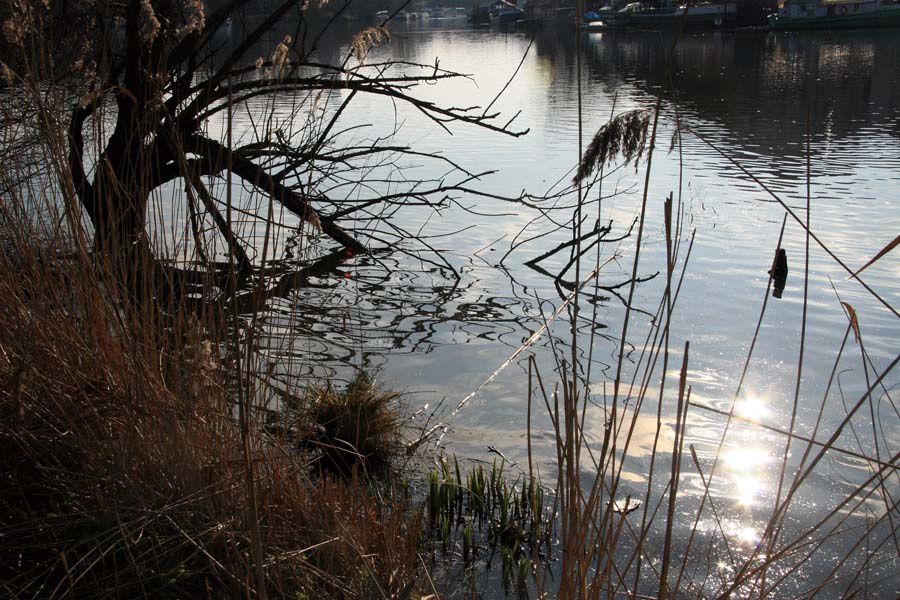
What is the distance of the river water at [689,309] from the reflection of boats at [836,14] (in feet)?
96.5

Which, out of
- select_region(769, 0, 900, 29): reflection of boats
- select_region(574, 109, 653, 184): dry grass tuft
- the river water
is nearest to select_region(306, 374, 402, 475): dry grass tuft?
the river water

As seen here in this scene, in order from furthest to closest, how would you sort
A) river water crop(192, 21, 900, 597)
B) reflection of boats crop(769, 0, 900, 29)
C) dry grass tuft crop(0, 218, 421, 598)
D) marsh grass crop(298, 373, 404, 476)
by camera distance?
reflection of boats crop(769, 0, 900, 29), river water crop(192, 21, 900, 597), marsh grass crop(298, 373, 404, 476), dry grass tuft crop(0, 218, 421, 598)

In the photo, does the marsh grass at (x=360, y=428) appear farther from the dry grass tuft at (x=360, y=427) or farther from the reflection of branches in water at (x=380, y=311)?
the reflection of branches in water at (x=380, y=311)

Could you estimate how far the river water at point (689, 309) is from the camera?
13.1ft

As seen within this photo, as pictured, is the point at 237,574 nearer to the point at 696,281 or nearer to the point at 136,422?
the point at 136,422

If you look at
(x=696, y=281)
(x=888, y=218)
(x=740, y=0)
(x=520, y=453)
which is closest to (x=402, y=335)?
(x=520, y=453)

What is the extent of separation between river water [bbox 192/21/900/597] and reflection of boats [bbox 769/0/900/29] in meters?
29.4

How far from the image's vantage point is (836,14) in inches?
1619

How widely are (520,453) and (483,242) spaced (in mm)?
4255

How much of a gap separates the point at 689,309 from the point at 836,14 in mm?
40944

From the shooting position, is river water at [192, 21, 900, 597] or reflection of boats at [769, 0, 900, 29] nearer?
river water at [192, 21, 900, 597]

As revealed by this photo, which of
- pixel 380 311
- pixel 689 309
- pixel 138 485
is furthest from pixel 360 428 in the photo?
pixel 689 309

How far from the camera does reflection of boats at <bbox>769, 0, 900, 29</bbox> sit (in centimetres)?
3972

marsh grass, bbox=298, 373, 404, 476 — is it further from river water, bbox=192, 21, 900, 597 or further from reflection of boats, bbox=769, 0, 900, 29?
reflection of boats, bbox=769, 0, 900, 29
